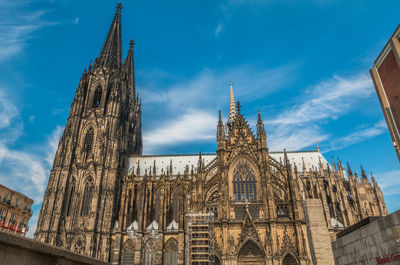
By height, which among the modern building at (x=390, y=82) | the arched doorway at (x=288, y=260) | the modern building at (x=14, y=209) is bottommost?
the arched doorway at (x=288, y=260)

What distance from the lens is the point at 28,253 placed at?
4672mm

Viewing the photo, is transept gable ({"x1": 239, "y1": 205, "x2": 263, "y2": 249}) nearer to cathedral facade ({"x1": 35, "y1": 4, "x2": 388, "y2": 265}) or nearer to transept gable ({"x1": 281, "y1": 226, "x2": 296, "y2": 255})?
cathedral facade ({"x1": 35, "y1": 4, "x2": 388, "y2": 265})

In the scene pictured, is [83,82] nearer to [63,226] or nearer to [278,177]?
[63,226]

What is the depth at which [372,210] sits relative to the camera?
34094 mm

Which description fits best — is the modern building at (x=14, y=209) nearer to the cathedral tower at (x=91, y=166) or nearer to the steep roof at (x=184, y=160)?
the cathedral tower at (x=91, y=166)

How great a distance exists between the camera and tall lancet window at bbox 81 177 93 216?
3566 cm

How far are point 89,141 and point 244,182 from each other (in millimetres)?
23627

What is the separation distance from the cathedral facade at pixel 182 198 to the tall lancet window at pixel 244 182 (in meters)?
0.11

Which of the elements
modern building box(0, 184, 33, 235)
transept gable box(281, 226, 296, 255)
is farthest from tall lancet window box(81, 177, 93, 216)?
transept gable box(281, 226, 296, 255)

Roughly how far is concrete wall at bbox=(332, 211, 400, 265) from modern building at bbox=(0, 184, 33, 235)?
2613 cm

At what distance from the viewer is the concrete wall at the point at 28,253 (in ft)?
13.6

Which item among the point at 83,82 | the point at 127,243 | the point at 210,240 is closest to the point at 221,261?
the point at 210,240

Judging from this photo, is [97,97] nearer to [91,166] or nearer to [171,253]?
[91,166]

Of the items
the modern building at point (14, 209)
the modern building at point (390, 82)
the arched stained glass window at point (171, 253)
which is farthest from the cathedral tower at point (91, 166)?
the modern building at point (390, 82)
